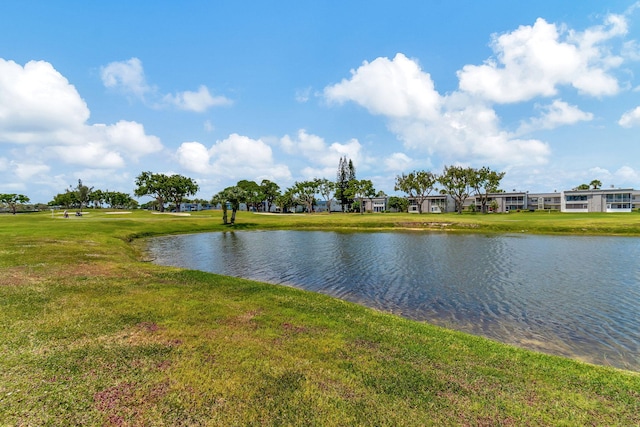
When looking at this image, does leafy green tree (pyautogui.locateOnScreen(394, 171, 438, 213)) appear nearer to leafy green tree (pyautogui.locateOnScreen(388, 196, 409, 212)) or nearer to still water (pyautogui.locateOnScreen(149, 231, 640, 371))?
leafy green tree (pyautogui.locateOnScreen(388, 196, 409, 212))

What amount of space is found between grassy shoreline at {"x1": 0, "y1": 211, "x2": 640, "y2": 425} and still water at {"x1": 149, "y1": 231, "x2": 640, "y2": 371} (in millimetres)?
3549

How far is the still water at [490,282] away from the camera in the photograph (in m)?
12.4

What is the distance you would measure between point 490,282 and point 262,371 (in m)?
18.3

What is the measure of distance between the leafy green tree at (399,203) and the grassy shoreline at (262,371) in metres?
145

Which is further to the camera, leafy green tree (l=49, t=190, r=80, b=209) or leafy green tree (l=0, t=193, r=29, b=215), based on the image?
leafy green tree (l=49, t=190, r=80, b=209)

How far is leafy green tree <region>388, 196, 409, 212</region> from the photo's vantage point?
151625 mm

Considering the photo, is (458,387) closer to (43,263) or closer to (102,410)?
(102,410)

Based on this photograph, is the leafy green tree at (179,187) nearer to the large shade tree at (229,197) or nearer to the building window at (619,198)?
the large shade tree at (229,197)

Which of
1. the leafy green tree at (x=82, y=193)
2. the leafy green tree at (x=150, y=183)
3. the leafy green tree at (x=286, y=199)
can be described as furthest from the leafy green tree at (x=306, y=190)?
the leafy green tree at (x=82, y=193)

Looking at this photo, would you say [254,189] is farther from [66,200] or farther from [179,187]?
[66,200]

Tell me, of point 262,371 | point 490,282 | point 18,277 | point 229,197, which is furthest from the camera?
point 229,197

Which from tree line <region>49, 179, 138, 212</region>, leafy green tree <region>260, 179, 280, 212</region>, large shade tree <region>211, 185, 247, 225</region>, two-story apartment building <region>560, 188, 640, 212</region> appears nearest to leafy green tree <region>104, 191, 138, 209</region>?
tree line <region>49, 179, 138, 212</region>

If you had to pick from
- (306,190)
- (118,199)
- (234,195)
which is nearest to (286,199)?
(306,190)

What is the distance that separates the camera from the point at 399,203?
153 m
